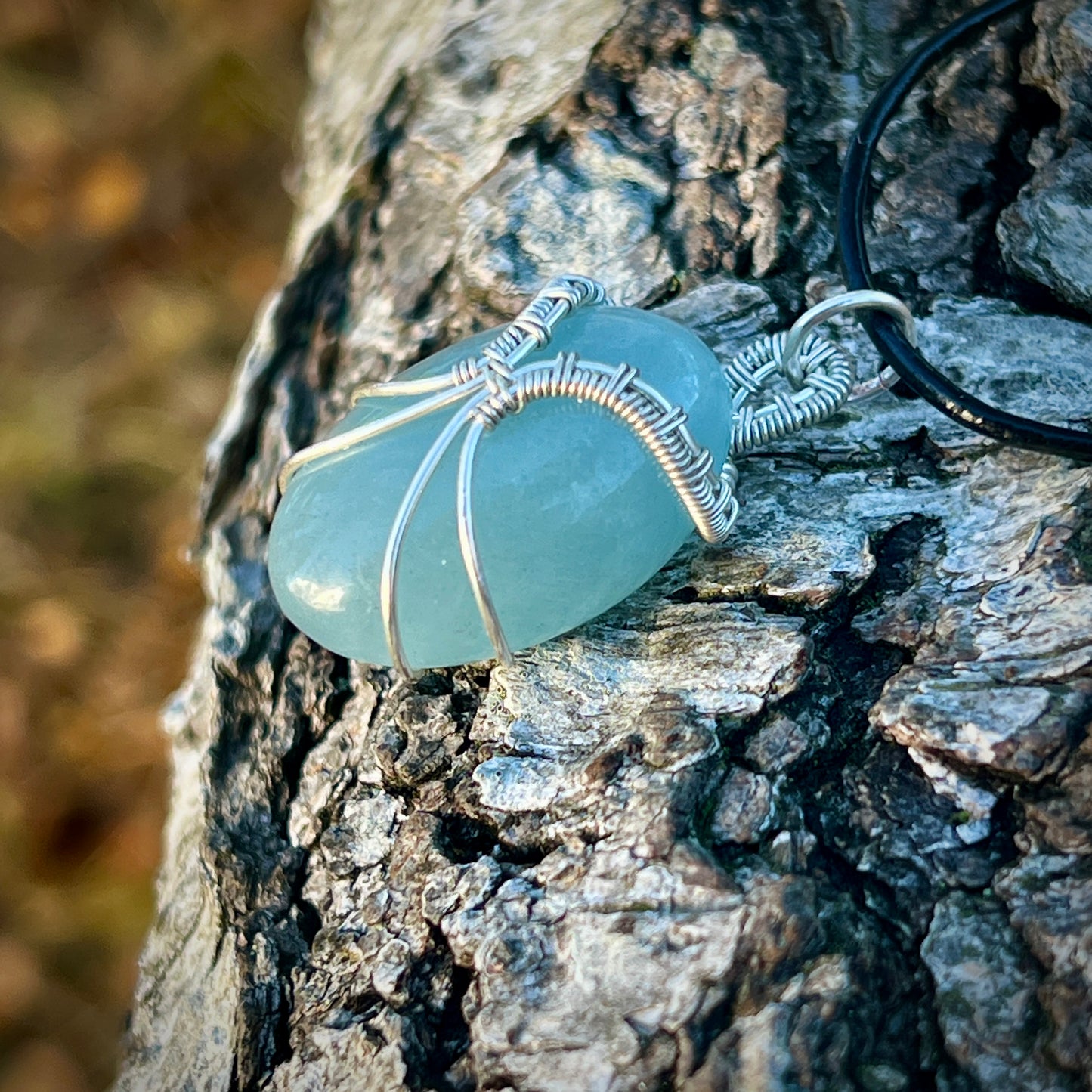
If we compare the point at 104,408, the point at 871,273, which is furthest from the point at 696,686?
the point at 104,408

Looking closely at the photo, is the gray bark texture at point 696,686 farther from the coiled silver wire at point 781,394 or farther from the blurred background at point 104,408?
the blurred background at point 104,408

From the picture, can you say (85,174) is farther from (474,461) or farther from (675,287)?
(474,461)

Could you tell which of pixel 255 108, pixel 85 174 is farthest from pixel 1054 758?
pixel 85 174

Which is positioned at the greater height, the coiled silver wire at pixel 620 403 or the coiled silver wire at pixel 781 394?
the coiled silver wire at pixel 620 403

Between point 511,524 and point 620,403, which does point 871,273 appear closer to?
point 620,403

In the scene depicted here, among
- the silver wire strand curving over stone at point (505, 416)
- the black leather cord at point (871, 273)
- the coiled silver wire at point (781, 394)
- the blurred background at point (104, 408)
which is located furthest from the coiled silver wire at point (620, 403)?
the blurred background at point (104, 408)

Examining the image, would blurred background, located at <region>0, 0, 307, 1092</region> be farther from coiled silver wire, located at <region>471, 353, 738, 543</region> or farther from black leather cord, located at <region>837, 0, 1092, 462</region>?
black leather cord, located at <region>837, 0, 1092, 462</region>
